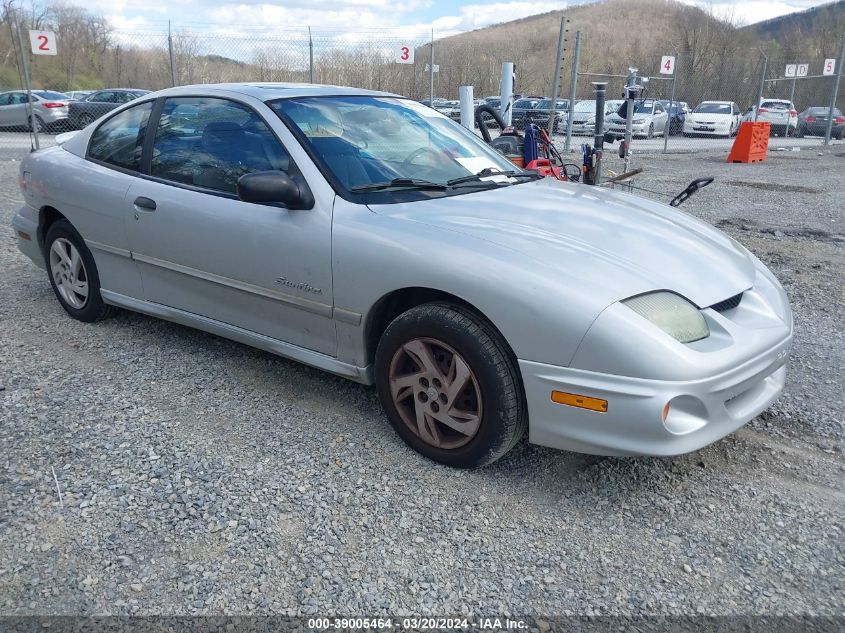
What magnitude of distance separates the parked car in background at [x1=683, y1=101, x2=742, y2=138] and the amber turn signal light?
2511 cm

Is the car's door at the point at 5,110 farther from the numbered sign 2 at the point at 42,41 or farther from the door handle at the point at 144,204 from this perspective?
the door handle at the point at 144,204

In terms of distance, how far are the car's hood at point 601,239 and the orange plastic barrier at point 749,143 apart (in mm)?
14517

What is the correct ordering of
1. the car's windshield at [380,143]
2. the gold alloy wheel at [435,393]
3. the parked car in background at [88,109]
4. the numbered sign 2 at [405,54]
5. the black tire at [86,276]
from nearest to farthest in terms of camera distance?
the gold alloy wheel at [435,393] → the car's windshield at [380,143] → the black tire at [86,276] → the numbered sign 2 at [405,54] → the parked car in background at [88,109]

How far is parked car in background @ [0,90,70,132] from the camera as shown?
735 inches

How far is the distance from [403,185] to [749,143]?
50.6ft

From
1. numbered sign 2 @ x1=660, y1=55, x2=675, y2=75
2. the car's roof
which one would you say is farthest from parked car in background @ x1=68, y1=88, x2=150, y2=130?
the car's roof

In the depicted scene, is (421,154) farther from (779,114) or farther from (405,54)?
(779,114)

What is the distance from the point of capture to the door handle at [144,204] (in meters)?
3.87

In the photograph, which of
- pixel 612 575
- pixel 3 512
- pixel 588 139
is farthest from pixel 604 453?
pixel 588 139

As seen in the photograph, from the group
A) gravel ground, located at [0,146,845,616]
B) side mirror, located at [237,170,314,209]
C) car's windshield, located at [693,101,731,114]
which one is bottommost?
gravel ground, located at [0,146,845,616]

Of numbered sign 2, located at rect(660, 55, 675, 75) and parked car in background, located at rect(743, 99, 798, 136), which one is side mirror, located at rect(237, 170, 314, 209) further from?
parked car in background, located at rect(743, 99, 798, 136)

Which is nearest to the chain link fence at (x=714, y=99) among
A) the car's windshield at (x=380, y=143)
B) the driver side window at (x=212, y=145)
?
the car's windshield at (x=380, y=143)

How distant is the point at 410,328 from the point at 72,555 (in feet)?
4.78

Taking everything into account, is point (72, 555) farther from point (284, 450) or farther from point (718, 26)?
point (718, 26)
